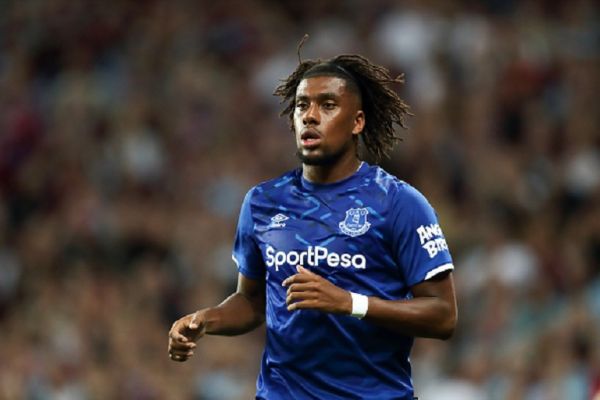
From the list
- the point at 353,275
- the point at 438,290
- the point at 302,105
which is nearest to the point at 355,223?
the point at 353,275

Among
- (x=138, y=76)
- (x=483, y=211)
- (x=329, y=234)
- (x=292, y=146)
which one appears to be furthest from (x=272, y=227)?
(x=138, y=76)

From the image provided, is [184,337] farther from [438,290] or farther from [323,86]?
[323,86]

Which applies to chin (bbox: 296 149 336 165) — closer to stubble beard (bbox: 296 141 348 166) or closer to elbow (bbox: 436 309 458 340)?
stubble beard (bbox: 296 141 348 166)

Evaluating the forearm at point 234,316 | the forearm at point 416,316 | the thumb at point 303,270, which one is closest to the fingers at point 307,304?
the thumb at point 303,270

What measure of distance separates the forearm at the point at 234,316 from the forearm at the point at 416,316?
0.83 meters

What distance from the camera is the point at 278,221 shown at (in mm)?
5281

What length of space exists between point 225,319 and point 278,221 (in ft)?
1.67

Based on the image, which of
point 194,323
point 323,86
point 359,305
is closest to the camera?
point 359,305

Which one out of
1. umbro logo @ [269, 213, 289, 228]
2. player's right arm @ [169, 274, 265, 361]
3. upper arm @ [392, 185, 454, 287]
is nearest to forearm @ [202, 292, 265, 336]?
player's right arm @ [169, 274, 265, 361]

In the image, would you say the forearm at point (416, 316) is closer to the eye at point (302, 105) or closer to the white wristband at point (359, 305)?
the white wristband at point (359, 305)

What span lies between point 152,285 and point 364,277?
5.62 metres

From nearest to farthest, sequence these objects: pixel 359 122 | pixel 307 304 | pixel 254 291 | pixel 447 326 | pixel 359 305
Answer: pixel 307 304, pixel 359 305, pixel 447 326, pixel 359 122, pixel 254 291

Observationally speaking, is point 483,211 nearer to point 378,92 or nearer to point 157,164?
point 157,164

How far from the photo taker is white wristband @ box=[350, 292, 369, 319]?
15.6 feet
